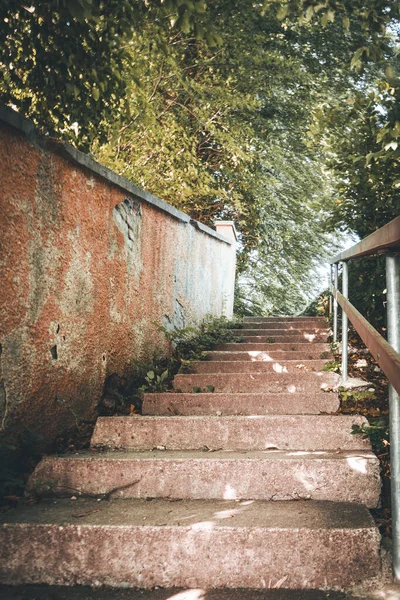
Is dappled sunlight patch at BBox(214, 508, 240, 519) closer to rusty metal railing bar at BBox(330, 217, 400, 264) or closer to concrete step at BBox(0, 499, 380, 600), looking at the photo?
concrete step at BBox(0, 499, 380, 600)

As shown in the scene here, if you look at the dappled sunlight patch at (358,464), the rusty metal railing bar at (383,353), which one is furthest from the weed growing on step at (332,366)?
the rusty metal railing bar at (383,353)

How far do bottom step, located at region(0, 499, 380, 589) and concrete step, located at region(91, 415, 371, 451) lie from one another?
2.15 ft

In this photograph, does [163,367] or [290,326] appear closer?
[163,367]

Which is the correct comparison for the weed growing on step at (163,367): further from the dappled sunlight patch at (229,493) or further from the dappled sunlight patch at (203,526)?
the dappled sunlight patch at (203,526)

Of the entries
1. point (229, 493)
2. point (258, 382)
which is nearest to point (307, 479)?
point (229, 493)

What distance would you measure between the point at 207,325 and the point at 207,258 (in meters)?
0.93

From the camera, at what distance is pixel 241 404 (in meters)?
3.38

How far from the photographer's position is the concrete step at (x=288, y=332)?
5762mm

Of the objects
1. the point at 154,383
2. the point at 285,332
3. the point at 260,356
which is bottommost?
the point at 154,383

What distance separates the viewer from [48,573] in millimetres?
1989

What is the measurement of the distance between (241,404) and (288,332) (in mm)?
2910

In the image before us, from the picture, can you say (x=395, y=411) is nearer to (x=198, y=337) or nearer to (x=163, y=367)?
(x=163, y=367)

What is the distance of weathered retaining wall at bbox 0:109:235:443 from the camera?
95.6 inches

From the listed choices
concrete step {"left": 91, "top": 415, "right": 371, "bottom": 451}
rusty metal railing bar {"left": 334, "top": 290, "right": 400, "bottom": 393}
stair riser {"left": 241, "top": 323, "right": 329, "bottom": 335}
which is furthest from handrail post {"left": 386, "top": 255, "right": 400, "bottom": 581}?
stair riser {"left": 241, "top": 323, "right": 329, "bottom": 335}
